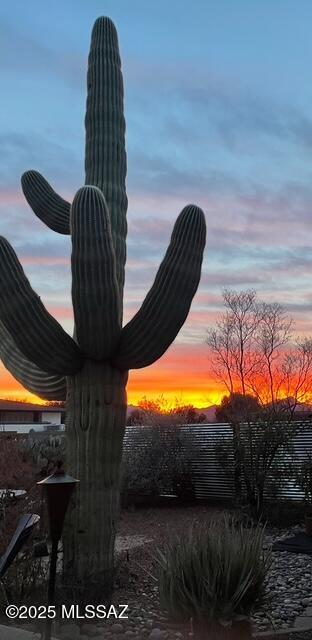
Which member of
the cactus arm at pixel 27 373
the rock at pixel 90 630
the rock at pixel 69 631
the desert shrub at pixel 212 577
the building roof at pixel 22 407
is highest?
the building roof at pixel 22 407

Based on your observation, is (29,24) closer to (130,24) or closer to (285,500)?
(130,24)

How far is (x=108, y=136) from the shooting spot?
6.84 metres

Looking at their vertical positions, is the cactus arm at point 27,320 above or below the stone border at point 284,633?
above

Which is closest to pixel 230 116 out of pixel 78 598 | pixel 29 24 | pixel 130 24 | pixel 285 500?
pixel 130 24

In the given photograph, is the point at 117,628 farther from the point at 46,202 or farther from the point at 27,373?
the point at 46,202

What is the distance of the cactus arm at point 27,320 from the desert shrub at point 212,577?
2.16 metres

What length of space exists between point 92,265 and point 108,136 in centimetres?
189

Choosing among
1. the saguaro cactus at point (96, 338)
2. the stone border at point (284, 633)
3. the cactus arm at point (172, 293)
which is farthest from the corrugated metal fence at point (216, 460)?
the stone border at point (284, 633)

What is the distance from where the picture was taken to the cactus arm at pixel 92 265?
5.63 meters

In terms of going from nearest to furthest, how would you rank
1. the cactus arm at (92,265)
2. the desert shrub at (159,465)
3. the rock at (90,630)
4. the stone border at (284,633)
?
the stone border at (284,633) → the rock at (90,630) → the cactus arm at (92,265) → the desert shrub at (159,465)

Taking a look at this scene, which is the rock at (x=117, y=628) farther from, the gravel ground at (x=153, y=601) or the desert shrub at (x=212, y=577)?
the desert shrub at (x=212, y=577)

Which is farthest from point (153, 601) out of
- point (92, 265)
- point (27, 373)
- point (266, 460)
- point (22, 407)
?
point (22, 407)

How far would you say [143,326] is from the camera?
5.89 metres

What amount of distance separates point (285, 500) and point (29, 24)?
8.54 meters
